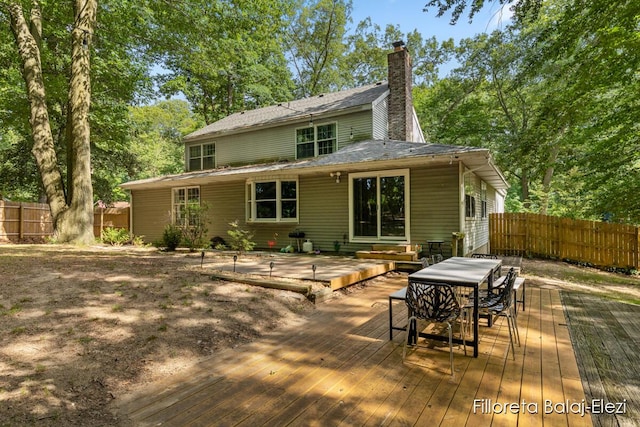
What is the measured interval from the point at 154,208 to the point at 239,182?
4925 mm

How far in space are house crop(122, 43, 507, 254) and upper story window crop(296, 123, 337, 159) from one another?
4 centimetres

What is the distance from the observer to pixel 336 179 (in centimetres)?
1009

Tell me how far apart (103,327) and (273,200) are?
7880mm

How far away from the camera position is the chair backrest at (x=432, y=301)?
129 inches

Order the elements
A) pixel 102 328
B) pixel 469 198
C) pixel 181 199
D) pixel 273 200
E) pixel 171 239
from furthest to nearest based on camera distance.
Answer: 1. pixel 181 199
2. pixel 273 200
3. pixel 171 239
4. pixel 469 198
5. pixel 102 328

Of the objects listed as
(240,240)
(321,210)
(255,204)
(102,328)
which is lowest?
(102,328)

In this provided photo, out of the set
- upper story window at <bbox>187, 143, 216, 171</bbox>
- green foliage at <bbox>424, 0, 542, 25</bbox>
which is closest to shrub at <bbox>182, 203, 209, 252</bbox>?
upper story window at <bbox>187, 143, 216, 171</bbox>

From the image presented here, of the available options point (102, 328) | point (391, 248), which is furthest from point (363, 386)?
point (391, 248)

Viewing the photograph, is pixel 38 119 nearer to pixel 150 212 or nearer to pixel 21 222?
pixel 150 212

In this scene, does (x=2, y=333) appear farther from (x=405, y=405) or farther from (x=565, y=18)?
(x=565, y=18)

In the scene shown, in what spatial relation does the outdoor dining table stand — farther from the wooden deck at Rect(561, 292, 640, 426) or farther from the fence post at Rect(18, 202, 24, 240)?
the fence post at Rect(18, 202, 24, 240)

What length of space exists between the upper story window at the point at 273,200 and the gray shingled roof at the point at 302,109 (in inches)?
134

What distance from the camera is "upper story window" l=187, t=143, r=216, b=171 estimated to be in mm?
15680

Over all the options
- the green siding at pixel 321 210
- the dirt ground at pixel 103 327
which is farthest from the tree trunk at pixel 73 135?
the dirt ground at pixel 103 327
